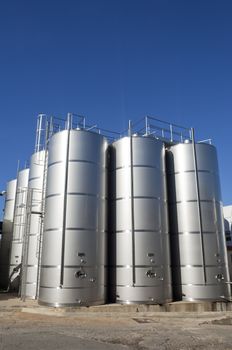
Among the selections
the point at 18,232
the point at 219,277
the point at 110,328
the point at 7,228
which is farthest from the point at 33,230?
the point at 219,277

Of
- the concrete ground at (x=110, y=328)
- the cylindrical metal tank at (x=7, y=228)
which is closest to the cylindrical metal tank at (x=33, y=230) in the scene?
the concrete ground at (x=110, y=328)

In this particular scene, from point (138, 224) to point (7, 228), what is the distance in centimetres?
1447

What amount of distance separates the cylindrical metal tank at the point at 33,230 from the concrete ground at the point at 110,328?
1.84 m

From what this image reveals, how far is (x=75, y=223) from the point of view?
15.1 meters

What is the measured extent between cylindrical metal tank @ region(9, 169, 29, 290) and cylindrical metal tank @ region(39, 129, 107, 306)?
6.45 meters

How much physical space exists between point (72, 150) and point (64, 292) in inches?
253

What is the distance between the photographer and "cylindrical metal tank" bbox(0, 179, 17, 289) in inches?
1016

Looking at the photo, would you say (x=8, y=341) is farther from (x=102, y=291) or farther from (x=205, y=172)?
(x=205, y=172)

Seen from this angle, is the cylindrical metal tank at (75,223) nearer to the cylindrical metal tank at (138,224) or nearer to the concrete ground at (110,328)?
the cylindrical metal tank at (138,224)

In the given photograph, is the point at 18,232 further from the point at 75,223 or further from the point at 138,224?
the point at 138,224

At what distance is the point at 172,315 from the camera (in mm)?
14250

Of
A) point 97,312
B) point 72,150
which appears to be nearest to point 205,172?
point 72,150

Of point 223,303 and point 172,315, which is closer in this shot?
point 172,315

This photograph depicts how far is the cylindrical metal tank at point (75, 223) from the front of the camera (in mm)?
14492
